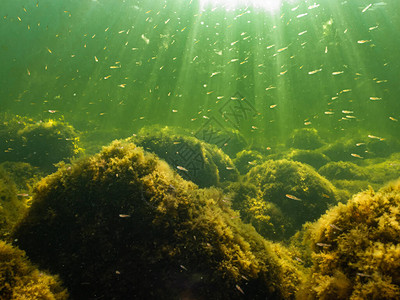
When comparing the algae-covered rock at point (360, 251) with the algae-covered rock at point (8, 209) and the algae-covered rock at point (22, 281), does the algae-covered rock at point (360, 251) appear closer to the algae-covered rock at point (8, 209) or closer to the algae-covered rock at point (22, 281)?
the algae-covered rock at point (22, 281)

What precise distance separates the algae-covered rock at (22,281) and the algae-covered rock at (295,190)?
5758mm

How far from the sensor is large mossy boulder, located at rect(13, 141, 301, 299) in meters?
2.63

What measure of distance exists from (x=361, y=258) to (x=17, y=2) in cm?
3771

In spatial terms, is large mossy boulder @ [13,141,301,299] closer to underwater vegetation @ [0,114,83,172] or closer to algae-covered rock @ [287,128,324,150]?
underwater vegetation @ [0,114,83,172]

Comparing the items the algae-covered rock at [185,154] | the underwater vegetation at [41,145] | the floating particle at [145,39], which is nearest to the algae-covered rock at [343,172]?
the algae-covered rock at [185,154]

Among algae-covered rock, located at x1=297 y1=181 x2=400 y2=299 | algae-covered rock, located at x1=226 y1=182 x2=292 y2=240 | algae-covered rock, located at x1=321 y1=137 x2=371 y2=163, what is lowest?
algae-covered rock, located at x1=321 y1=137 x2=371 y2=163

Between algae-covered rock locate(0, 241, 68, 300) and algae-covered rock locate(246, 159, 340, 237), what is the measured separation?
18.9 feet

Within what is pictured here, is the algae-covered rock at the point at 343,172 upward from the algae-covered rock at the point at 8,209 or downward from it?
downward

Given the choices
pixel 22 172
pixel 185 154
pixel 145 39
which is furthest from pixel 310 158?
pixel 145 39

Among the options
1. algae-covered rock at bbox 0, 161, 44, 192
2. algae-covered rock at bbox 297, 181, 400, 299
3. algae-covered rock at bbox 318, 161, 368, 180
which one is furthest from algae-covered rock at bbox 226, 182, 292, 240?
algae-covered rock at bbox 0, 161, 44, 192

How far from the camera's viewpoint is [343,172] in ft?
34.2

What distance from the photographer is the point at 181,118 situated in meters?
43.1

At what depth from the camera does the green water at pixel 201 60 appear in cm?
2316

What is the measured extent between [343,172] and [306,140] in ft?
25.0
